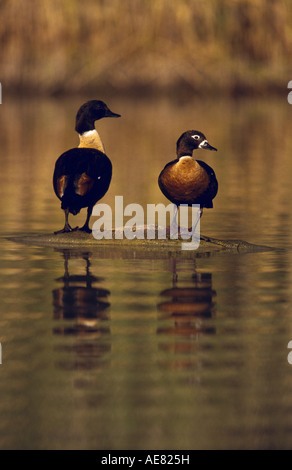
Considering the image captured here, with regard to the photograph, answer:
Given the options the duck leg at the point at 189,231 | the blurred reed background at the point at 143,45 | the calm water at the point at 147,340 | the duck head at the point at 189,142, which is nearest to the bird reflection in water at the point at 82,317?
the calm water at the point at 147,340

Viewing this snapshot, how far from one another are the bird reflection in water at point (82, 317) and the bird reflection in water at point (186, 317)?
1.13 ft

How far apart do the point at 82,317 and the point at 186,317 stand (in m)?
0.62

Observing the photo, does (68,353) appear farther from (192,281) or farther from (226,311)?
(192,281)

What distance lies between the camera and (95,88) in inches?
1757

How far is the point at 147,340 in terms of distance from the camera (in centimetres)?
687

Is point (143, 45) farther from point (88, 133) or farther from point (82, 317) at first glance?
point (82, 317)

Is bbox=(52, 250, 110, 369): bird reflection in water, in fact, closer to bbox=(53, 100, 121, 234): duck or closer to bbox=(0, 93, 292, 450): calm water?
bbox=(0, 93, 292, 450): calm water

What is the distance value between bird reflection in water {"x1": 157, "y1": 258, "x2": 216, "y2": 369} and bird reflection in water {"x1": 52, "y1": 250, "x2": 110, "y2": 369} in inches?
13.6

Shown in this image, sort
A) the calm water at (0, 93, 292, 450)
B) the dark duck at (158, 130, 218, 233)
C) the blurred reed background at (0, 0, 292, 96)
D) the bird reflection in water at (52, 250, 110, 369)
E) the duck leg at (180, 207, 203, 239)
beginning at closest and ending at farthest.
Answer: the calm water at (0, 93, 292, 450) → the bird reflection in water at (52, 250, 110, 369) → the dark duck at (158, 130, 218, 233) → the duck leg at (180, 207, 203, 239) → the blurred reed background at (0, 0, 292, 96)

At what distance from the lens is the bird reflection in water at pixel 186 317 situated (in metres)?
6.61

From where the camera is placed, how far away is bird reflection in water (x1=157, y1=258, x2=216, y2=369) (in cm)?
661

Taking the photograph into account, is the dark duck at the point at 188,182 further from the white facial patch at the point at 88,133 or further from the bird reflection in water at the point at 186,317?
the bird reflection in water at the point at 186,317

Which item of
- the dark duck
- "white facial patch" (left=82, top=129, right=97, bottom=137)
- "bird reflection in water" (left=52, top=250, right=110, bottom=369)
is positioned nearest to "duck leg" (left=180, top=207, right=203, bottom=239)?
the dark duck

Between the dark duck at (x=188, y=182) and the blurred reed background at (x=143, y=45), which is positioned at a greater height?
the blurred reed background at (x=143, y=45)
